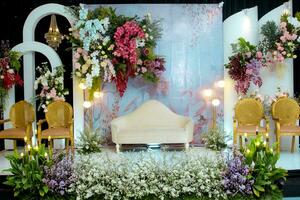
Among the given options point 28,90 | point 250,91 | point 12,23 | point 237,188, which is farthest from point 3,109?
point 237,188

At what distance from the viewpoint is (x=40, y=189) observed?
436cm

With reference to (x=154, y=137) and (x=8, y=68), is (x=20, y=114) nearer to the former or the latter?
(x=8, y=68)

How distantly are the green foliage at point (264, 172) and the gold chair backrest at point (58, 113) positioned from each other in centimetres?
425

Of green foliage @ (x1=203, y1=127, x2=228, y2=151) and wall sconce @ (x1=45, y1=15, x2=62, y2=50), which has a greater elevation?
wall sconce @ (x1=45, y1=15, x2=62, y2=50)

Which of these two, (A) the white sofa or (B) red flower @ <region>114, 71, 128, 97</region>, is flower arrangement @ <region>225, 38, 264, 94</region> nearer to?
(A) the white sofa

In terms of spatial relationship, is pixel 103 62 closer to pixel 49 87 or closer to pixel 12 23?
pixel 49 87

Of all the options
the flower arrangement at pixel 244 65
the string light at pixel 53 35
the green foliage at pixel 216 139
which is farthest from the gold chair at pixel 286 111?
the string light at pixel 53 35

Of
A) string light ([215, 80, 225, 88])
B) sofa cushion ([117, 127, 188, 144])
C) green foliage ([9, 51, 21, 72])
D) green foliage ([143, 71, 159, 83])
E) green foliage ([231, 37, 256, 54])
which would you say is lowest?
sofa cushion ([117, 127, 188, 144])

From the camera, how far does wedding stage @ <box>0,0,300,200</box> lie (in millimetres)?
7531

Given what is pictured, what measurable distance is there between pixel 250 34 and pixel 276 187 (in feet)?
14.0

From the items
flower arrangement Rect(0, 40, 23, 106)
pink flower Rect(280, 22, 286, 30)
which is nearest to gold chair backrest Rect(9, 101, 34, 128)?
flower arrangement Rect(0, 40, 23, 106)

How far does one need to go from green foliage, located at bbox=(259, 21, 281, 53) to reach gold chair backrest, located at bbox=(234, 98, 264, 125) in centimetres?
101

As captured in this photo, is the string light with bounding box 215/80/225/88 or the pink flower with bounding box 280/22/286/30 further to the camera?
the string light with bounding box 215/80/225/88

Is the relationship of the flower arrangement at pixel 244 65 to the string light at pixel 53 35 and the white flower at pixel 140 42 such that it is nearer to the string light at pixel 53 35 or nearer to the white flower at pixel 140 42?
the white flower at pixel 140 42
